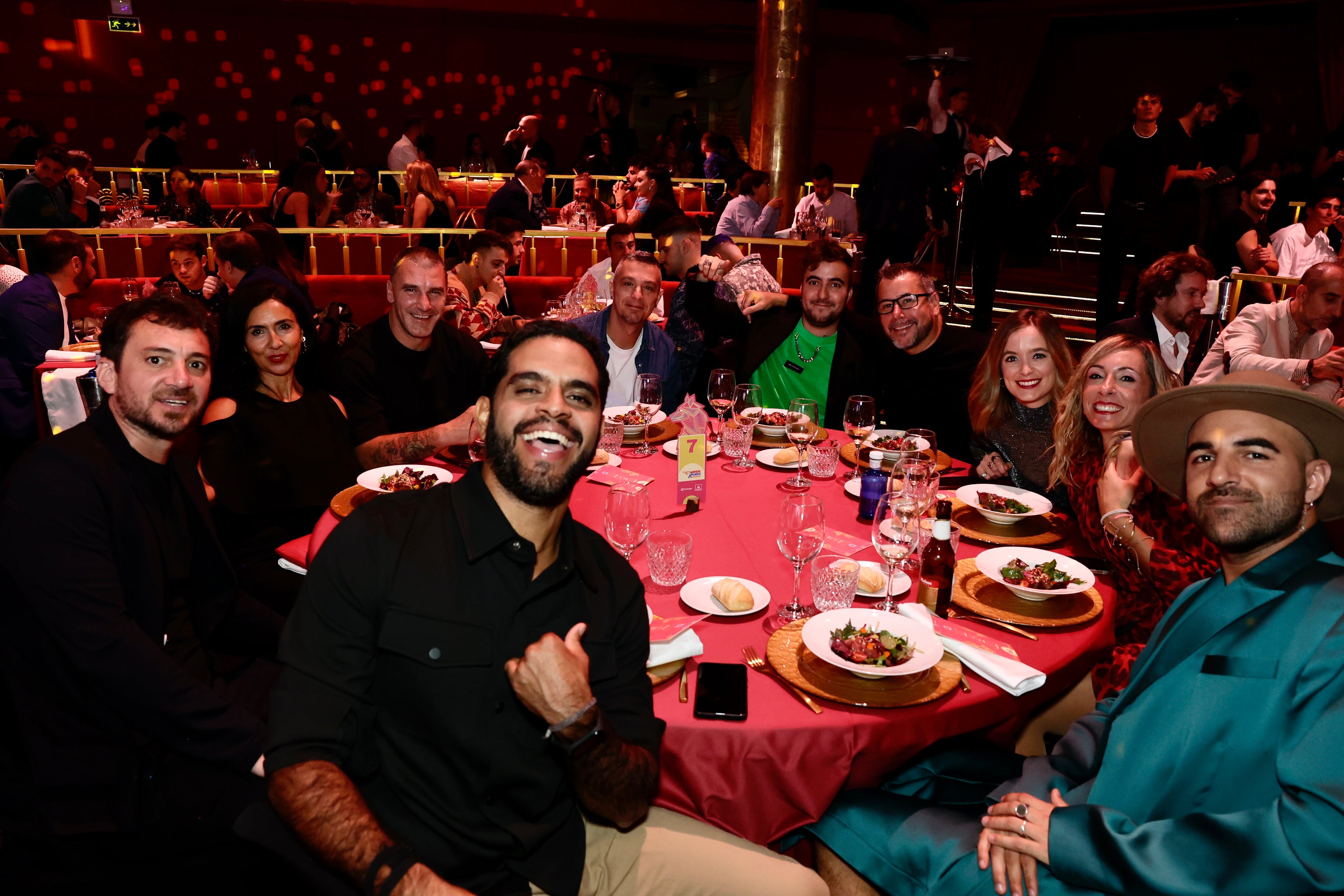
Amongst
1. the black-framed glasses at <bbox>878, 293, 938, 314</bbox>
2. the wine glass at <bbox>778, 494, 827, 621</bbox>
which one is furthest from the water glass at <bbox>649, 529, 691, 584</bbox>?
the black-framed glasses at <bbox>878, 293, 938, 314</bbox>

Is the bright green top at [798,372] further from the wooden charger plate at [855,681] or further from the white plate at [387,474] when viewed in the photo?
the wooden charger plate at [855,681]

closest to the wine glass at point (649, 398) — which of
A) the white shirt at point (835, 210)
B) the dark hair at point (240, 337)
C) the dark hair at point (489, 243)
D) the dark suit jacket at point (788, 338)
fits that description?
the dark suit jacket at point (788, 338)

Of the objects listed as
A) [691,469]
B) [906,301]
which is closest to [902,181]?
[906,301]

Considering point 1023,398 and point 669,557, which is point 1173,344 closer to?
point 1023,398

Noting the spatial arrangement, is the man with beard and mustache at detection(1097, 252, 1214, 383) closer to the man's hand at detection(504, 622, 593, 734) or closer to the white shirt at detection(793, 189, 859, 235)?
the man's hand at detection(504, 622, 593, 734)

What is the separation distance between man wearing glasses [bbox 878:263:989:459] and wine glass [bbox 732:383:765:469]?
70 centimetres

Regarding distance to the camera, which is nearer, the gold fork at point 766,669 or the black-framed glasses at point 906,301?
the gold fork at point 766,669

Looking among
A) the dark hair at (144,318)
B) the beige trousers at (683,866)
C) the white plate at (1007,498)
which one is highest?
the dark hair at (144,318)

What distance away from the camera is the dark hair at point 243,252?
4699 mm

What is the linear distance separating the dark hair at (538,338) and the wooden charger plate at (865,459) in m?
1.25

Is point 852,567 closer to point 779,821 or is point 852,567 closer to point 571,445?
point 779,821

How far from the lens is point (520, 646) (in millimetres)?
1549

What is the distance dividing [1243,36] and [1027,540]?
51.1 feet

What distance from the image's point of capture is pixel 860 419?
3049mm
